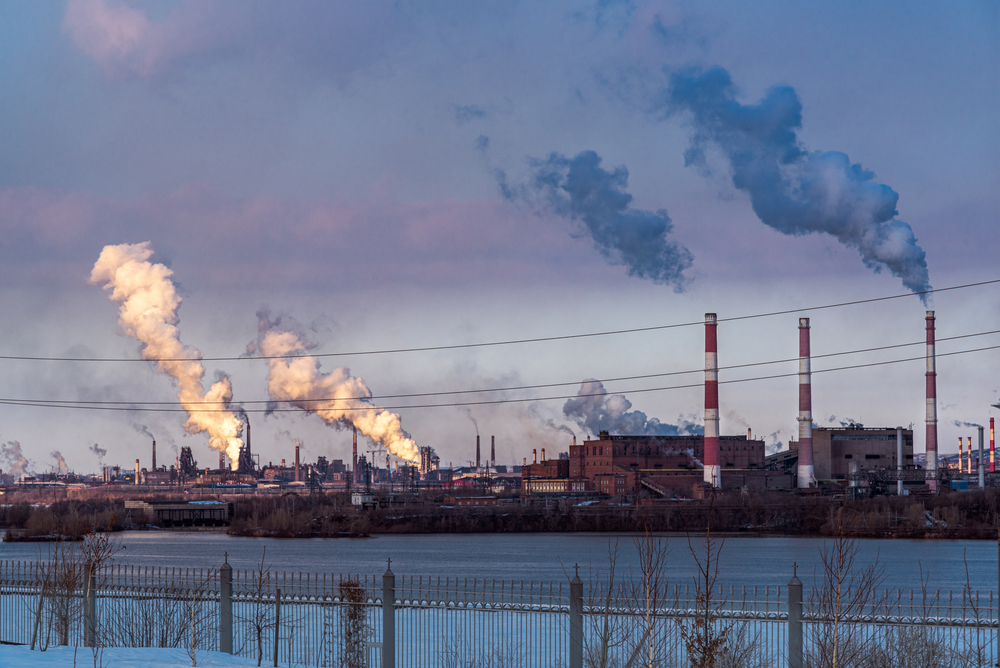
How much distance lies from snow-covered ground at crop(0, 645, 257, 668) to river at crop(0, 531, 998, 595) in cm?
3278

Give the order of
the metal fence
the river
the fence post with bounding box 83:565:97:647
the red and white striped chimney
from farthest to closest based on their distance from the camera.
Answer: the red and white striped chimney → the river → the fence post with bounding box 83:565:97:647 → the metal fence

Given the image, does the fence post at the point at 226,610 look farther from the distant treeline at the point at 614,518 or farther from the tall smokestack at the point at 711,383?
the tall smokestack at the point at 711,383

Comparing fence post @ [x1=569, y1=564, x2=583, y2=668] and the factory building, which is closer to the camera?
fence post @ [x1=569, y1=564, x2=583, y2=668]

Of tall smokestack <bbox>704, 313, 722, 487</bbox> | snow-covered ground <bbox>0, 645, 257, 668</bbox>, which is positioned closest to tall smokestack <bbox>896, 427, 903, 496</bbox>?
tall smokestack <bbox>704, 313, 722, 487</bbox>

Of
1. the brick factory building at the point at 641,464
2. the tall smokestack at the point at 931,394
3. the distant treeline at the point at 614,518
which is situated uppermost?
the tall smokestack at the point at 931,394

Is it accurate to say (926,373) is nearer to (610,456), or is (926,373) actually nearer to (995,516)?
(995,516)

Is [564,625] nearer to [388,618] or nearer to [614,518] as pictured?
[388,618]

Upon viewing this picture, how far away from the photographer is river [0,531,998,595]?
60.4m

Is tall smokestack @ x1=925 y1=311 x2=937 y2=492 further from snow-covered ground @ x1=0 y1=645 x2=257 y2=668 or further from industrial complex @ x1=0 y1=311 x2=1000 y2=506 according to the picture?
snow-covered ground @ x1=0 y1=645 x2=257 y2=668

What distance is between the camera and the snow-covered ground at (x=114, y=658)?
630 inches

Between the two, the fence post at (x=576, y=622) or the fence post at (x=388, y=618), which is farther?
the fence post at (x=388, y=618)

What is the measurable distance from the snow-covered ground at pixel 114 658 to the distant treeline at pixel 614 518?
79.3 metres

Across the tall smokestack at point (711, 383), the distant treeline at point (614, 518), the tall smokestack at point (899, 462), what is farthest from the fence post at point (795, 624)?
the tall smokestack at point (899, 462)

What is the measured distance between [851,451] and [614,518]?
31.6 meters
